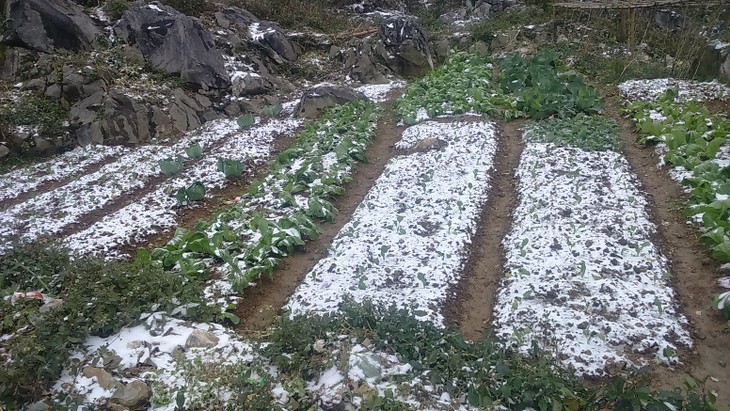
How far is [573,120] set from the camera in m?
10.1

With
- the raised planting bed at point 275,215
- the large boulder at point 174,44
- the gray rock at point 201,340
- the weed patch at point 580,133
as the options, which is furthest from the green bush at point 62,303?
the large boulder at point 174,44

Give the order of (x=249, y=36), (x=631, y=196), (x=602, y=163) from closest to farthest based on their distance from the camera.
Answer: (x=631, y=196), (x=602, y=163), (x=249, y=36)

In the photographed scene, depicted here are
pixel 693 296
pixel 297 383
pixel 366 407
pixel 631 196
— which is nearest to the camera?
pixel 366 407

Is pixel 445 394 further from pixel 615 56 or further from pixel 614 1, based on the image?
pixel 614 1

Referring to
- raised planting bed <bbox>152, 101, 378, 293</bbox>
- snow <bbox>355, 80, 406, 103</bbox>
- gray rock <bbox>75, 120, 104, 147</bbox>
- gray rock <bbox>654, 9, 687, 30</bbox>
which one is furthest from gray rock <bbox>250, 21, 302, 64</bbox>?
gray rock <bbox>654, 9, 687, 30</bbox>

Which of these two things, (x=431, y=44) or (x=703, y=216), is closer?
(x=703, y=216)

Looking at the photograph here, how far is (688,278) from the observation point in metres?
5.82

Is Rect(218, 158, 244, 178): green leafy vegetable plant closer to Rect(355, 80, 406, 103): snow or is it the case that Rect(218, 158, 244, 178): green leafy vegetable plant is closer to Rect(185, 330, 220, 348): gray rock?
Rect(185, 330, 220, 348): gray rock

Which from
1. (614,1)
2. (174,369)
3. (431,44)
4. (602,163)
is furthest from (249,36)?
(174,369)

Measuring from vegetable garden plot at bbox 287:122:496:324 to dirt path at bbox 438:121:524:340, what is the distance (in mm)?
152

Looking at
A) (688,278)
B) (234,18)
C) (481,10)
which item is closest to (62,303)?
(688,278)

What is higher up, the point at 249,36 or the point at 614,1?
the point at 614,1

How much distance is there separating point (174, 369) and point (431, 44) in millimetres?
15849

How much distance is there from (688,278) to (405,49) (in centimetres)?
1282
